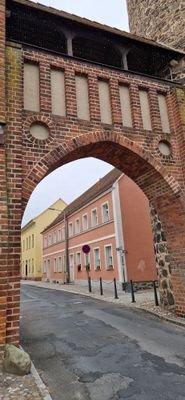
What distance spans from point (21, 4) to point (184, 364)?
7581 mm

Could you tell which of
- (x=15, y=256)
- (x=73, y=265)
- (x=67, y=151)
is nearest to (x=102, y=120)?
(x=67, y=151)

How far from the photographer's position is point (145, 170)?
7.66m

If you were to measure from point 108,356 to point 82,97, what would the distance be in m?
5.34

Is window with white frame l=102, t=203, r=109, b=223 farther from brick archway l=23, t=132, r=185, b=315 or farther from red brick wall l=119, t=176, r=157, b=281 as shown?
brick archway l=23, t=132, r=185, b=315

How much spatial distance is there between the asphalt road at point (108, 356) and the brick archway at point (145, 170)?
5.69 ft

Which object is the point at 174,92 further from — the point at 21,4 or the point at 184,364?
the point at 184,364

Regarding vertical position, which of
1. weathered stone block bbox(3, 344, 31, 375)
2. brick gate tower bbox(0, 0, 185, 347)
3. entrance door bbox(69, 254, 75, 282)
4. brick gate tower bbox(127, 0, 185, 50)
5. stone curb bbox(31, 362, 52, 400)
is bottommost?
stone curb bbox(31, 362, 52, 400)

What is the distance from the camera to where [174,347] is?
5.54 m

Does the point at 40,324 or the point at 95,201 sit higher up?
the point at 95,201

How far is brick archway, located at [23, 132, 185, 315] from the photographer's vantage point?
664 centimetres

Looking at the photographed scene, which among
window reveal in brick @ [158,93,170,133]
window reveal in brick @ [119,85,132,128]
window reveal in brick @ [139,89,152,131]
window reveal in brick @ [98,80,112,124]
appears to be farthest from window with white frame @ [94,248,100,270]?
window reveal in brick @ [98,80,112,124]

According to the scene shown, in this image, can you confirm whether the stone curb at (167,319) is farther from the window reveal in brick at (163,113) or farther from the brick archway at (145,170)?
the window reveal in brick at (163,113)

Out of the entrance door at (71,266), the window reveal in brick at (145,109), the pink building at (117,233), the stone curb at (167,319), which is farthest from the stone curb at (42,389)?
the entrance door at (71,266)

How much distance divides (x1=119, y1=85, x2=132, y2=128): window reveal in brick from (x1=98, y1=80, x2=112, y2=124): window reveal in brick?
1.19ft
